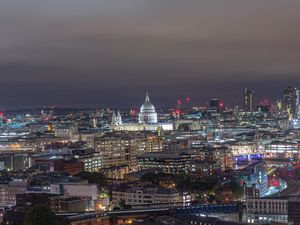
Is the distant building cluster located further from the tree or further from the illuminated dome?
the illuminated dome

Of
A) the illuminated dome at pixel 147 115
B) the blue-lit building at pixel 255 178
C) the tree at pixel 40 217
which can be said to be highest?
the illuminated dome at pixel 147 115

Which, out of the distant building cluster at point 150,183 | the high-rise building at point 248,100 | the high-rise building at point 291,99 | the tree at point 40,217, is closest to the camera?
the tree at point 40,217

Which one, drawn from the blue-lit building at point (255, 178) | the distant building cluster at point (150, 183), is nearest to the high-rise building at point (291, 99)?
the distant building cluster at point (150, 183)

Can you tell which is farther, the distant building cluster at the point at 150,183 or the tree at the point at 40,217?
the distant building cluster at the point at 150,183

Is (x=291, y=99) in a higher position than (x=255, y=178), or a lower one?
higher

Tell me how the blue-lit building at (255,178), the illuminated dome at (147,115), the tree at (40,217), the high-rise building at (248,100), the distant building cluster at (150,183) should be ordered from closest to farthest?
the tree at (40,217) → the distant building cluster at (150,183) → the blue-lit building at (255,178) → the illuminated dome at (147,115) → the high-rise building at (248,100)

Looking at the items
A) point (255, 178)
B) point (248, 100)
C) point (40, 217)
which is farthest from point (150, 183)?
point (248, 100)

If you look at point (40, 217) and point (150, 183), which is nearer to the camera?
point (40, 217)

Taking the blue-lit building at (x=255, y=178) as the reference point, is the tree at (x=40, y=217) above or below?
above

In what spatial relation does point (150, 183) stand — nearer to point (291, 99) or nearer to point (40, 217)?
point (40, 217)

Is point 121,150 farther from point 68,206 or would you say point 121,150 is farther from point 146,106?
point 146,106

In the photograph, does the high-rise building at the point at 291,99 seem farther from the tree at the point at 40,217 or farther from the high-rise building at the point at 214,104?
the tree at the point at 40,217
